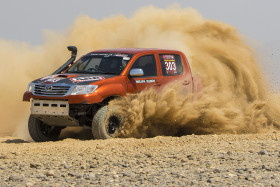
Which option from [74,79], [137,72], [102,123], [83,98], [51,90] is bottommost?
[102,123]

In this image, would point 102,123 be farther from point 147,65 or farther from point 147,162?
point 147,162

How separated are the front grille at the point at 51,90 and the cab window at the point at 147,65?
4.96 ft

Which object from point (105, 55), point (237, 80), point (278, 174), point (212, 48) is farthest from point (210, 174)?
point (212, 48)

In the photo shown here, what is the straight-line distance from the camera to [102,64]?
10.7m

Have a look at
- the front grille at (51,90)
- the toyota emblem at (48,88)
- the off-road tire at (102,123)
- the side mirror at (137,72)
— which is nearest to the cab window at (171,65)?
the side mirror at (137,72)

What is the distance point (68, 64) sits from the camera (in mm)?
11305

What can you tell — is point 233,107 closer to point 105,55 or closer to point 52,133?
A: point 105,55

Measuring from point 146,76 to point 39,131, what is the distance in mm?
2245

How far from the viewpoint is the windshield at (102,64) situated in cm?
1048

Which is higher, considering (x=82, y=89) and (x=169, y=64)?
(x=169, y=64)

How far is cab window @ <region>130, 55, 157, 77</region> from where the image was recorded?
10.7m

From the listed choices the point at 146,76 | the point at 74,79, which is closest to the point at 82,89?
the point at 74,79

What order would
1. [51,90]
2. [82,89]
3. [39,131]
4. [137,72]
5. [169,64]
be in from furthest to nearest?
1. [169,64]
2. [39,131]
3. [137,72]
4. [51,90]
5. [82,89]

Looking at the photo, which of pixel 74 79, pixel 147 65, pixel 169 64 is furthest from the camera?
pixel 169 64
